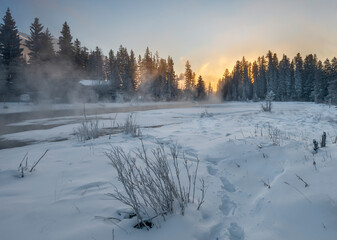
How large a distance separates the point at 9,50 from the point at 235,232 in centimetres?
3359

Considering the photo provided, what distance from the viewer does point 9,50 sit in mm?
23562

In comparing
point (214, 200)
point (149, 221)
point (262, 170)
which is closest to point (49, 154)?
point (149, 221)

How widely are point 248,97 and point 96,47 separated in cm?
4660

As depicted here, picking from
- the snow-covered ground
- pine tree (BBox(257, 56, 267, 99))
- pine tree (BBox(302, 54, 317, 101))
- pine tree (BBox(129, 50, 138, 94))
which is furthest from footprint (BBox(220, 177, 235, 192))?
pine tree (BBox(257, 56, 267, 99))

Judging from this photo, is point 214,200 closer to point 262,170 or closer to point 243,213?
point 243,213

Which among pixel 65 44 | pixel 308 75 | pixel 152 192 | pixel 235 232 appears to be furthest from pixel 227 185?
pixel 308 75

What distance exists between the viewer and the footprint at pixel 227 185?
2.43m

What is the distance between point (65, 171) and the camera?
2840 mm

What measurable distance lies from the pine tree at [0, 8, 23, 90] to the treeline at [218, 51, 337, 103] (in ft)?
153

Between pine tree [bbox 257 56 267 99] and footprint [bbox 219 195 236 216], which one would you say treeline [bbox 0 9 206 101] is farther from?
pine tree [bbox 257 56 267 99]

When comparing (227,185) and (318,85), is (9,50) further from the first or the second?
(318,85)

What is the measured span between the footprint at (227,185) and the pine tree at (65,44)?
34.5 m

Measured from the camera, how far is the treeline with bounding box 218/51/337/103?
1335 inches

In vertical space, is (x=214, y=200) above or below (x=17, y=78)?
below
